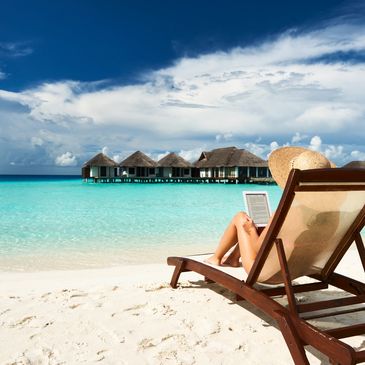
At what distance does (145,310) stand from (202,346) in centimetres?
66

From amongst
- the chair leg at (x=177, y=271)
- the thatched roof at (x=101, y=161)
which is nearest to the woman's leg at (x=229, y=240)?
the chair leg at (x=177, y=271)

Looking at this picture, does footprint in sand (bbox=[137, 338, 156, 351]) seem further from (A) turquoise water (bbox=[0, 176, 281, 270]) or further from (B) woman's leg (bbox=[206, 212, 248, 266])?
(A) turquoise water (bbox=[0, 176, 281, 270])

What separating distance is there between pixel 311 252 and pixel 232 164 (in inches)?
1390

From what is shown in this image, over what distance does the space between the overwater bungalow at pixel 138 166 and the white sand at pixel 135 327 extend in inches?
1420

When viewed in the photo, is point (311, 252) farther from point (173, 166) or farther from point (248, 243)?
point (173, 166)

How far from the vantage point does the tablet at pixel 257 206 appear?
378 centimetres

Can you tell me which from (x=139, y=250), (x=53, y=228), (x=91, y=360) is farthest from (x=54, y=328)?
(x=53, y=228)

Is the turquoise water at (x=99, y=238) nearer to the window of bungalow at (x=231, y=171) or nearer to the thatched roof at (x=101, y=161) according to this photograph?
the window of bungalow at (x=231, y=171)

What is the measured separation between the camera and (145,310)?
8.69ft

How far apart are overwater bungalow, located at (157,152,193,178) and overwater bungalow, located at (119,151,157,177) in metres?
0.77

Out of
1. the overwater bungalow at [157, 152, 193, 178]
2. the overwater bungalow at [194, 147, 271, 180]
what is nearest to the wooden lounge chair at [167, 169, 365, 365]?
the overwater bungalow at [194, 147, 271, 180]

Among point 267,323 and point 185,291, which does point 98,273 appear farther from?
point 267,323

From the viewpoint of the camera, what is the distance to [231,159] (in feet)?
124

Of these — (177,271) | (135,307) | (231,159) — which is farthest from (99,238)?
(231,159)
